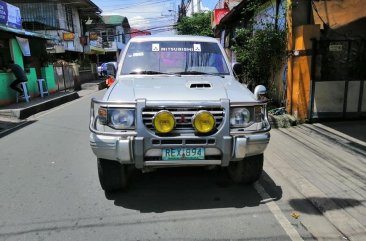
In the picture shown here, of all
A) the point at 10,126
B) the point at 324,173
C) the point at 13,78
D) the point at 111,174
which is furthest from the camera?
the point at 13,78

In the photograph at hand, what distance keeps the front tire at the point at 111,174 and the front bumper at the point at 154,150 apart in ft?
1.06

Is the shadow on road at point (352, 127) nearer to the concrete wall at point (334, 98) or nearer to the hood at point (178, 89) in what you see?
the concrete wall at point (334, 98)

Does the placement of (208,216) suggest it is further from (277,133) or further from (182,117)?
(277,133)

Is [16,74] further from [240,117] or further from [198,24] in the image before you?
[198,24]

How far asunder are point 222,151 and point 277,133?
4698 millimetres

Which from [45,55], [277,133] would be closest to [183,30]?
[45,55]

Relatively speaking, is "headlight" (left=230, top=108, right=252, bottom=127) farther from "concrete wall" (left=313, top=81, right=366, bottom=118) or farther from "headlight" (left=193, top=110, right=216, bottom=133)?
"concrete wall" (left=313, top=81, right=366, bottom=118)

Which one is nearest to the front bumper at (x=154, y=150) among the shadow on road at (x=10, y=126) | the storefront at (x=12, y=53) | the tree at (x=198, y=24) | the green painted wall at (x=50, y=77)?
the shadow on road at (x=10, y=126)

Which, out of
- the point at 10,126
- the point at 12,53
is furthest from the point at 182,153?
the point at 12,53

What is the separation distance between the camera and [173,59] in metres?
5.77

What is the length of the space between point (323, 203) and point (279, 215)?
654mm

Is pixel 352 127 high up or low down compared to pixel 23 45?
down

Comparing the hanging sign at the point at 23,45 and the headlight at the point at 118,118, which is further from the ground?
the hanging sign at the point at 23,45

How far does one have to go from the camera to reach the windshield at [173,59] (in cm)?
567
